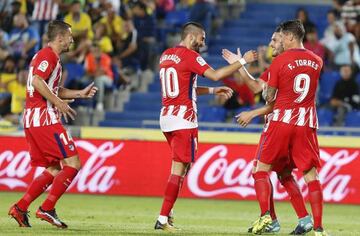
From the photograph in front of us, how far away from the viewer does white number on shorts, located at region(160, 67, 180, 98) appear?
1289 cm

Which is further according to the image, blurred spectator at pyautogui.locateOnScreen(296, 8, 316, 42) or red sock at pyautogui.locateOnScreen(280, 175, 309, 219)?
blurred spectator at pyautogui.locateOnScreen(296, 8, 316, 42)

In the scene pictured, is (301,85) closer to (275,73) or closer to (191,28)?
(275,73)

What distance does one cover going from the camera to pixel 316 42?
74.8ft

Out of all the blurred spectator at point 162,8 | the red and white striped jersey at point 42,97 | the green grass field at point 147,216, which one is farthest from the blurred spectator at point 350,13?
the red and white striped jersey at point 42,97

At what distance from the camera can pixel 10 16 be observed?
24.9 m

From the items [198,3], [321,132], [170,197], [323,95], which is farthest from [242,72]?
[198,3]

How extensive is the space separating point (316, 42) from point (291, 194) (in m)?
10.6

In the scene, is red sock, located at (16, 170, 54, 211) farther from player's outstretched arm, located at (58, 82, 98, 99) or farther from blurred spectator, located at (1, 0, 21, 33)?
blurred spectator, located at (1, 0, 21, 33)

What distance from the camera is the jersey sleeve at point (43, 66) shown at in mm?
12727

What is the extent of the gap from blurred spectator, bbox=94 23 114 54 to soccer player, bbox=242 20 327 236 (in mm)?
11853

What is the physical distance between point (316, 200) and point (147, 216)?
3.80 meters

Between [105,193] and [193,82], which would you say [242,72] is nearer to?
[193,82]

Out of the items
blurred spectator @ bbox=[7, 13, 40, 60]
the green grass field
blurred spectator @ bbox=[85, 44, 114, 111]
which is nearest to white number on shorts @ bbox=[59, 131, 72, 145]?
the green grass field

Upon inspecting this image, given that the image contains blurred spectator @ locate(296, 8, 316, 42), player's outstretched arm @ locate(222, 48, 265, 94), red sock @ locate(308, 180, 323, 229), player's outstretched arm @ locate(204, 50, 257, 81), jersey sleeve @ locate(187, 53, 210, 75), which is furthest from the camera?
blurred spectator @ locate(296, 8, 316, 42)
